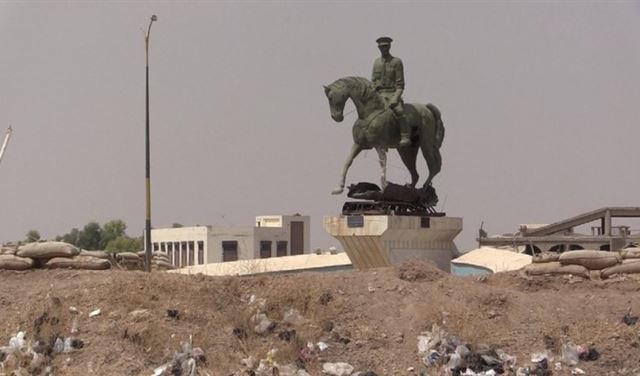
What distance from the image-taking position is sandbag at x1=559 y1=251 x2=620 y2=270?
42.3 ft

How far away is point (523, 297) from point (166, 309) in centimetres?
466

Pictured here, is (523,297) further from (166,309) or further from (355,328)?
(166,309)

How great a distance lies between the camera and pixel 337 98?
19.3 m

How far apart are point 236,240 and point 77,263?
127 feet

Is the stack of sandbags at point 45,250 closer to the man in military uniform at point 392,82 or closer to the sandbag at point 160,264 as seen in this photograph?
the man in military uniform at point 392,82

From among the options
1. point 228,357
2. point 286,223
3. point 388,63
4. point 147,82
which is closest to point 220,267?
point 147,82

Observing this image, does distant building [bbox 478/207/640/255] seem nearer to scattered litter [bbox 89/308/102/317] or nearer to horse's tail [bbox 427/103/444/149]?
horse's tail [bbox 427/103/444/149]

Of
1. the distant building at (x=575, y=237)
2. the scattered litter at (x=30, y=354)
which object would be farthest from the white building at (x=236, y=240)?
the scattered litter at (x=30, y=354)

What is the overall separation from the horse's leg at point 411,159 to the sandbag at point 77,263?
8.62m

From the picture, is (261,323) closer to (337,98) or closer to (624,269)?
(624,269)

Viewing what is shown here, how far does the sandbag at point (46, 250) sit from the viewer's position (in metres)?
13.5

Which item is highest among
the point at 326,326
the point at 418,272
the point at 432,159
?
the point at 432,159

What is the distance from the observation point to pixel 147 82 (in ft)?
80.6

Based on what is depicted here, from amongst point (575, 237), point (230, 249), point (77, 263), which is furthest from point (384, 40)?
point (230, 249)
